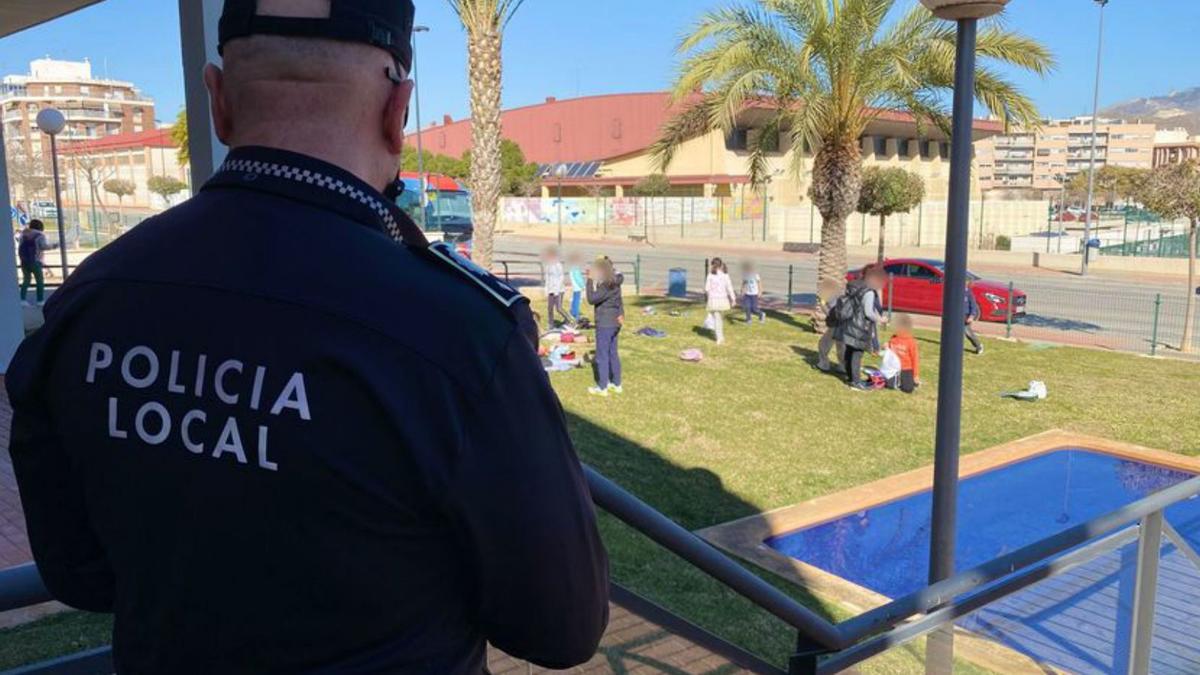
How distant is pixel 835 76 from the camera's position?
15.5m

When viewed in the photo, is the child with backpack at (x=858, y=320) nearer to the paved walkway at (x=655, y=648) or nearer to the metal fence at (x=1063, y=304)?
the metal fence at (x=1063, y=304)

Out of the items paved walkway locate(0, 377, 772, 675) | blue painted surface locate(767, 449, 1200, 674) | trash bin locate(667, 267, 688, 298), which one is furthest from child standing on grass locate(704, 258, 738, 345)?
paved walkway locate(0, 377, 772, 675)

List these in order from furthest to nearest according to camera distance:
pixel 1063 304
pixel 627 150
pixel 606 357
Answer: pixel 627 150, pixel 1063 304, pixel 606 357

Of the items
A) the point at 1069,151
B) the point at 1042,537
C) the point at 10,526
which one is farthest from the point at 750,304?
the point at 1069,151

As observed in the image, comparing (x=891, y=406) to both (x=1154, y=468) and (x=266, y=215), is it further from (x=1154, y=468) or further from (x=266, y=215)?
(x=266, y=215)

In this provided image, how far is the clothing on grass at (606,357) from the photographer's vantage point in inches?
466

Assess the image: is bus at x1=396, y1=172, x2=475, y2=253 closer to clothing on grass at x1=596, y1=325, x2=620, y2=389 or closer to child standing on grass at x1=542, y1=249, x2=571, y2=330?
child standing on grass at x1=542, y1=249, x2=571, y2=330

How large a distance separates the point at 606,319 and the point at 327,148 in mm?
10607

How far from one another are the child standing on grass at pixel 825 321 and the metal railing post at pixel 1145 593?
1027 cm

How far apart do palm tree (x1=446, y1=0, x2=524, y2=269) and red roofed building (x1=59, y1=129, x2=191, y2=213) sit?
1566 inches

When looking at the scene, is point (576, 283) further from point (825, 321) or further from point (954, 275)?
point (954, 275)

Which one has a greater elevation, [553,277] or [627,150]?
[627,150]

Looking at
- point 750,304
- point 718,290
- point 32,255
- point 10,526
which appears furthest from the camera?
point 750,304

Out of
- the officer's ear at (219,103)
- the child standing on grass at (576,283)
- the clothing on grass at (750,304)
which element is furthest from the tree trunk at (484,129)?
the officer's ear at (219,103)
